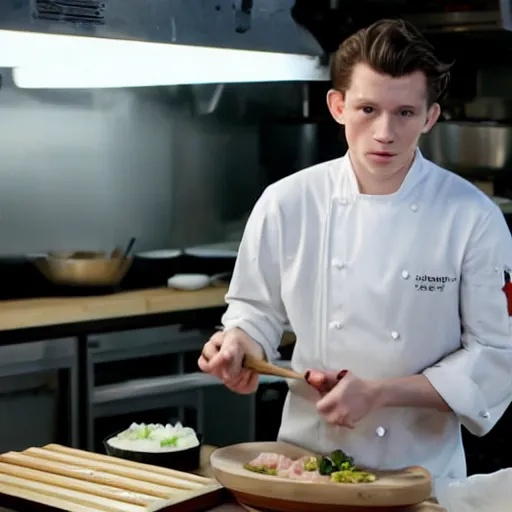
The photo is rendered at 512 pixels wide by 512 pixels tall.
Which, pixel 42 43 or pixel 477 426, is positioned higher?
pixel 42 43

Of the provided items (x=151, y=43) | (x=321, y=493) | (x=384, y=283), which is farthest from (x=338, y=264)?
(x=151, y=43)

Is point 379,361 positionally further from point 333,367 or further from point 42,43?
point 42,43

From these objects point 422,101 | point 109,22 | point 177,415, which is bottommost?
point 177,415

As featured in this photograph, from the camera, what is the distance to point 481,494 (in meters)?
1.68

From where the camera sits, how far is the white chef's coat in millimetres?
1938

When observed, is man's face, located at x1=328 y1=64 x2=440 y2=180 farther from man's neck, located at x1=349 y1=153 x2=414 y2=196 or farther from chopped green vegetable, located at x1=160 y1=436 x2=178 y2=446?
chopped green vegetable, located at x1=160 y1=436 x2=178 y2=446

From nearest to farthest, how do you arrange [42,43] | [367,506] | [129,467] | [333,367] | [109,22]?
[367,506], [129,467], [333,367], [109,22], [42,43]

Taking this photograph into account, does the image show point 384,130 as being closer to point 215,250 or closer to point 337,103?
point 337,103

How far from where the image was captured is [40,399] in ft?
10.1

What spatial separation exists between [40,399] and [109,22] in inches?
41.3

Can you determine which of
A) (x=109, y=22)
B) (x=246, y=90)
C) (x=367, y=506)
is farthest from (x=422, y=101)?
(x=246, y=90)

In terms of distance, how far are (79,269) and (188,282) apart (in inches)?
15.2

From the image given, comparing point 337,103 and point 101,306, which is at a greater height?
point 337,103

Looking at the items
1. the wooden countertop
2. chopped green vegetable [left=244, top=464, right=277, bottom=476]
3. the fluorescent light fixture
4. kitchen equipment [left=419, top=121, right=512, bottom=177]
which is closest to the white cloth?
chopped green vegetable [left=244, top=464, right=277, bottom=476]
